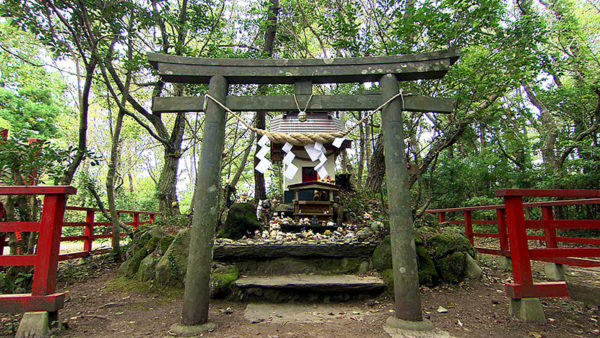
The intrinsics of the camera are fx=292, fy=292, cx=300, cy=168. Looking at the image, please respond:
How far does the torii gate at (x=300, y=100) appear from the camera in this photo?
10.3 ft

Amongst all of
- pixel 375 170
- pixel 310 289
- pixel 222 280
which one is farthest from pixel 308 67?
pixel 375 170

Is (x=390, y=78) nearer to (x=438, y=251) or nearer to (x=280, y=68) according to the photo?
(x=280, y=68)

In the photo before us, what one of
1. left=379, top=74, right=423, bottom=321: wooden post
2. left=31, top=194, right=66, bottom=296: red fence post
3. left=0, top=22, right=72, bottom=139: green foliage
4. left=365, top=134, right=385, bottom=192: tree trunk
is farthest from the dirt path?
left=0, top=22, right=72, bottom=139: green foliage

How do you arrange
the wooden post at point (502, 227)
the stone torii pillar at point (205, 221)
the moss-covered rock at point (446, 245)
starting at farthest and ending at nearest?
the wooden post at point (502, 227)
the moss-covered rock at point (446, 245)
the stone torii pillar at point (205, 221)

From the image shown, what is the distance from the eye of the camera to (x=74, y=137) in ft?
55.5

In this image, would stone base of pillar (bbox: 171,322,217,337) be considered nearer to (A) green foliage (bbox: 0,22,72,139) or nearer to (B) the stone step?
(B) the stone step

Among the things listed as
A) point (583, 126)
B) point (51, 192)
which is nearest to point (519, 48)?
point (51, 192)

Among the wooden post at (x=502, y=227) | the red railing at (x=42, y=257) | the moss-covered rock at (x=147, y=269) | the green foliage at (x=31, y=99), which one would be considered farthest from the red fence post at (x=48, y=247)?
the green foliage at (x=31, y=99)

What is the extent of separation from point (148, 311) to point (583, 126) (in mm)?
13722

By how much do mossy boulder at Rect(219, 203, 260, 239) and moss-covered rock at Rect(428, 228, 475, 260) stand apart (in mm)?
3124

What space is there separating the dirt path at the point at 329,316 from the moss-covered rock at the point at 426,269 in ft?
0.44

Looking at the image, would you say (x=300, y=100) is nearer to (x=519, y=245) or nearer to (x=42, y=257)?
(x=519, y=245)

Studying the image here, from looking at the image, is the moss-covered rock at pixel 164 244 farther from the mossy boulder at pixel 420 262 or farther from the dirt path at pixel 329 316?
the mossy boulder at pixel 420 262

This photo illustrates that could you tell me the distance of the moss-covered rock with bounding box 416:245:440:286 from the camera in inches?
176
